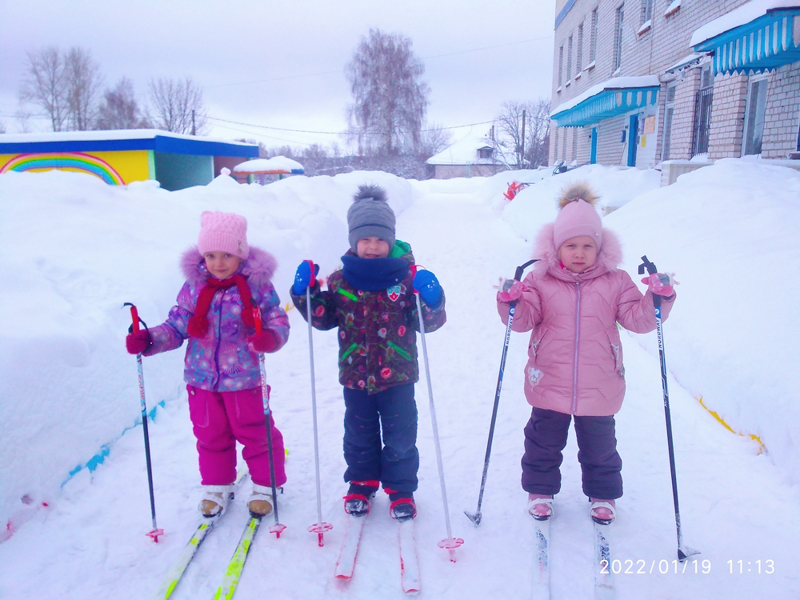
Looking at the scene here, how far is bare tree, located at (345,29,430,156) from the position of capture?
38594mm

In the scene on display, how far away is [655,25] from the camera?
43.1ft

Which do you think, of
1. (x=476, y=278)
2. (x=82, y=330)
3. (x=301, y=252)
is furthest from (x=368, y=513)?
(x=476, y=278)

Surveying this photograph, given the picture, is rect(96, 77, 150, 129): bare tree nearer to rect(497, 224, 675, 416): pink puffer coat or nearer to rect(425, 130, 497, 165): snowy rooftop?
rect(425, 130, 497, 165): snowy rooftop

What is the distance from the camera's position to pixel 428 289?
2.50 m

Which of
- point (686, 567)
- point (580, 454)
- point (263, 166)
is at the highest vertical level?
point (263, 166)

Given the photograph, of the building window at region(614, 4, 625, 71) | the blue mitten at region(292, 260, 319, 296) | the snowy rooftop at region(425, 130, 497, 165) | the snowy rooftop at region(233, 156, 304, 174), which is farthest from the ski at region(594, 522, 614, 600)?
the snowy rooftop at region(425, 130, 497, 165)

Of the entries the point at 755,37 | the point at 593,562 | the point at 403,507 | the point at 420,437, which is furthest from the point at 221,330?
the point at 755,37

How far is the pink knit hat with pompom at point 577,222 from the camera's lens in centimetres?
254

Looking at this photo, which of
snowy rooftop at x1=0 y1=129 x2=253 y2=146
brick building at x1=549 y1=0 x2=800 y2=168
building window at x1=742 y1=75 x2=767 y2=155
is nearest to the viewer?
brick building at x1=549 y1=0 x2=800 y2=168

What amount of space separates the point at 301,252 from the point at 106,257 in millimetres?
2998

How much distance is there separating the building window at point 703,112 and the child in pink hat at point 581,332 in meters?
9.76

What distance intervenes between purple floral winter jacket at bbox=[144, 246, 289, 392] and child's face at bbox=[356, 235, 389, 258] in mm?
481

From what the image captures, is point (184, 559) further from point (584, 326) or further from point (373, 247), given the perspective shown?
point (584, 326)

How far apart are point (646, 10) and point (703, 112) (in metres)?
5.06
